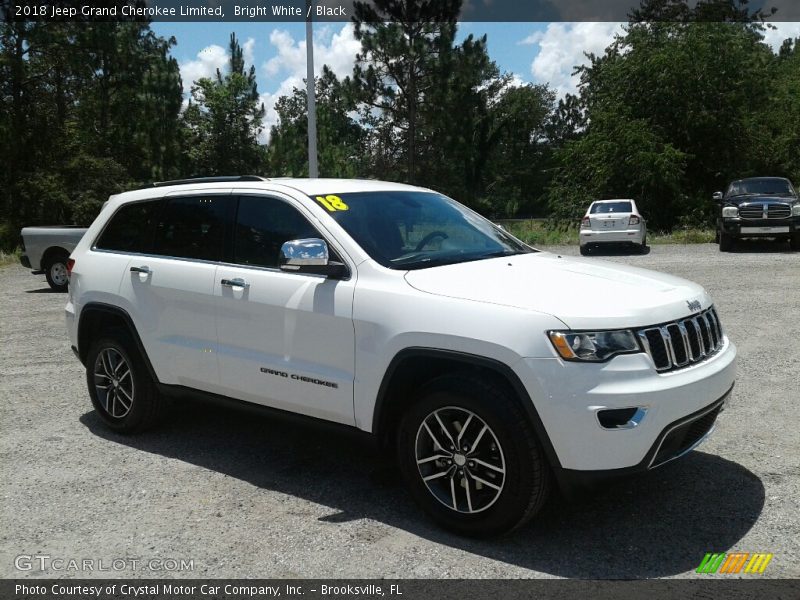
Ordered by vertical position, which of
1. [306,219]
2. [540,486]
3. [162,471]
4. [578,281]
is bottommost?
[162,471]

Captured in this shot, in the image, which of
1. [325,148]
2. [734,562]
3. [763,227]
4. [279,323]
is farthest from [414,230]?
[325,148]

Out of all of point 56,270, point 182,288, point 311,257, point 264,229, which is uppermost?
point 264,229

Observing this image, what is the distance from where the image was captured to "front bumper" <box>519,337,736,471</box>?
3371 millimetres

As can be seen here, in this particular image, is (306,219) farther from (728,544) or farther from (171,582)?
(728,544)

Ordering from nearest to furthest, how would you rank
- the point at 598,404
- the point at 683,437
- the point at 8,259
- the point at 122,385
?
the point at 598,404
the point at 683,437
the point at 122,385
the point at 8,259

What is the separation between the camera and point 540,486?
357 cm

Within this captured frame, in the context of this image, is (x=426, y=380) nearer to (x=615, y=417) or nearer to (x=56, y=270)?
(x=615, y=417)

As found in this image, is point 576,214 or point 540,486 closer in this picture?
point 540,486

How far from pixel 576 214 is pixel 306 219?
96.5 feet

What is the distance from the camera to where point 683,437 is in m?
3.65

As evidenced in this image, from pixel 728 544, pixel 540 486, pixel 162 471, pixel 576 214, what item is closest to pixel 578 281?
pixel 540 486

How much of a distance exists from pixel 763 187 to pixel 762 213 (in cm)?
120

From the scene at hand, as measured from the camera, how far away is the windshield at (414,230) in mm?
4316

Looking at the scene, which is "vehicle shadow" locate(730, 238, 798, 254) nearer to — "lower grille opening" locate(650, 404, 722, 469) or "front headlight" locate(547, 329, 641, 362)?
"lower grille opening" locate(650, 404, 722, 469)
